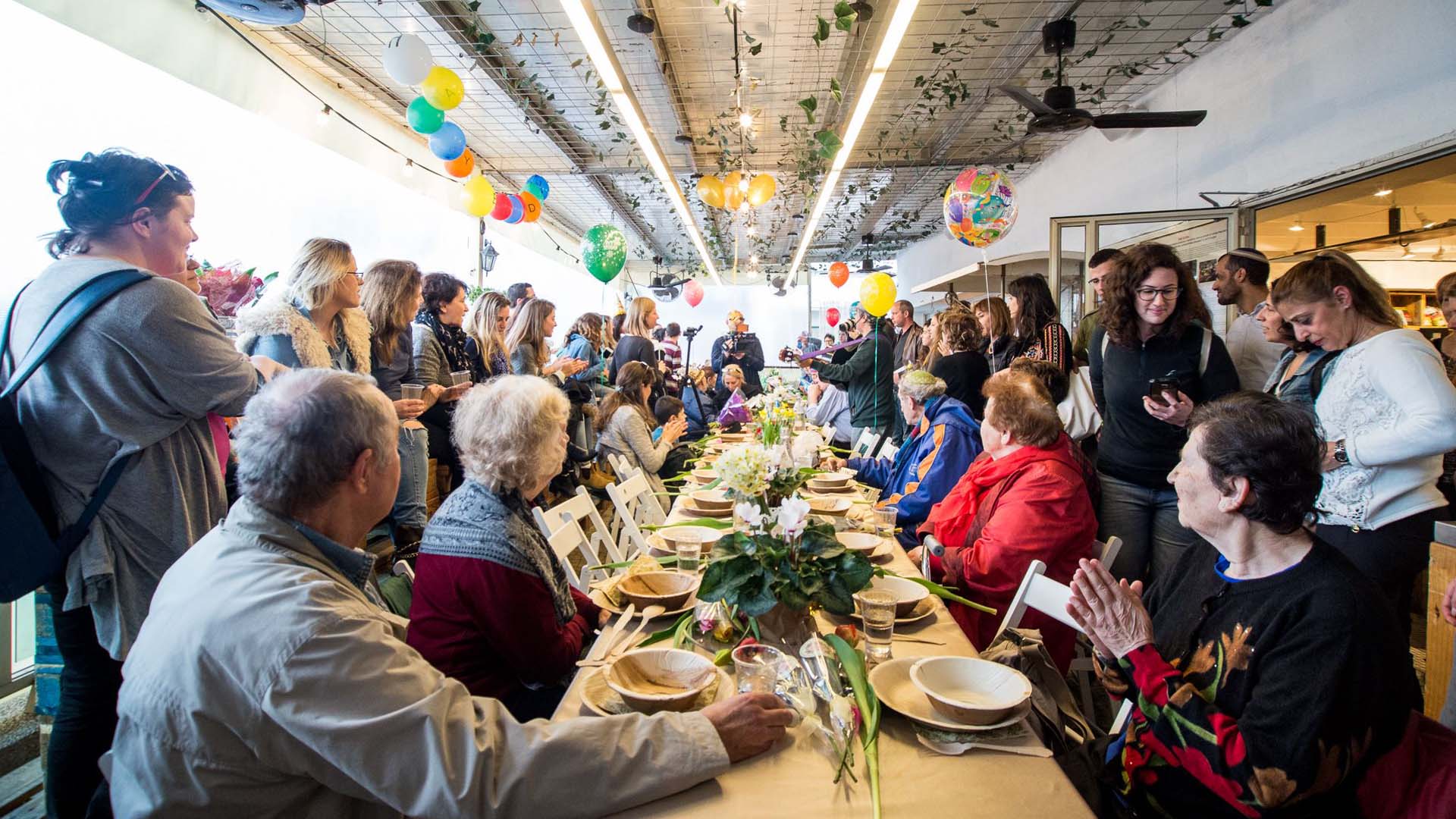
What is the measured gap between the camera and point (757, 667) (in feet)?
4.16

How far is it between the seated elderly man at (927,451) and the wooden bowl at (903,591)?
35.3 inches

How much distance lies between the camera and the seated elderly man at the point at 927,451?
3062 mm

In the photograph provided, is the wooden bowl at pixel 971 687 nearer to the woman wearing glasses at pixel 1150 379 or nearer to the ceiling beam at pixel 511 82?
the woman wearing glasses at pixel 1150 379

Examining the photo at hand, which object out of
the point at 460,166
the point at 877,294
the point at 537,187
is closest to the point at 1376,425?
the point at 877,294

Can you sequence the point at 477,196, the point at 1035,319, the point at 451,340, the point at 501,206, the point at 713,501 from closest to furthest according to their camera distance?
the point at 713,501 < the point at 1035,319 < the point at 451,340 < the point at 477,196 < the point at 501,206

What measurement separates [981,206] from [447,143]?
4.29m

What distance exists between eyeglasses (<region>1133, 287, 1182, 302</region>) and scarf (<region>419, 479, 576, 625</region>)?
7.72 feet

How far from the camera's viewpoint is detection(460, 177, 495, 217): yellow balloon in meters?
6.47

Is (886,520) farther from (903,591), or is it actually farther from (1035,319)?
(1035,319)

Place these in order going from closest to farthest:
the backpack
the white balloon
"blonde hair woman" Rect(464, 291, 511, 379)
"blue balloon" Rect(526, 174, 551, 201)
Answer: the backpack, the white balloon, "blonde hair woman" Rect(464, 291, 511, 379), "blue balloon" Rect(526, 174, 551, 201)

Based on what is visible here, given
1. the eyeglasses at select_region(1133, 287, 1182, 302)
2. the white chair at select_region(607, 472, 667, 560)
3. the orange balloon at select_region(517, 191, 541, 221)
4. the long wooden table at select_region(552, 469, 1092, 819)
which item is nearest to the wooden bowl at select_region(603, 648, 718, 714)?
the long wooden table at select_region(552, 469, 1092, 819)

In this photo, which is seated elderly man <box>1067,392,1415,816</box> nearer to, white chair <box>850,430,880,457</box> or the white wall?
white chair <box>850,430,880,457</box>

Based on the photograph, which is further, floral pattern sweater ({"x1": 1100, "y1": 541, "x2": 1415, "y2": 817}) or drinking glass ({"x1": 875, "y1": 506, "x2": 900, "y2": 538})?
drinking glass ({"x1": 875, "y1": 506, "x2": 900, "y2": 538})

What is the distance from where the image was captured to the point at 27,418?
1.63 m
